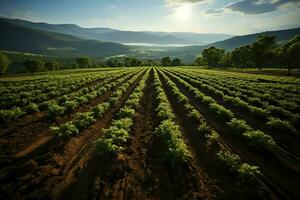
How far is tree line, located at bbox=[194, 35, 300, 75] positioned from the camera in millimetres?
52894

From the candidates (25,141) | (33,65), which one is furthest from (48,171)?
(33,65)

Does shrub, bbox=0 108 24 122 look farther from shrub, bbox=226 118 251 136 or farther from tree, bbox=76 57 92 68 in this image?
tree, bbox=76 57 92 68

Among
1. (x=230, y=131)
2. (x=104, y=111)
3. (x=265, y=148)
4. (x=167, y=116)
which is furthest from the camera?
(x=104, y=111)

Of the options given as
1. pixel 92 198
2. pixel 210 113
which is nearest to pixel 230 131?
pixel 210 113

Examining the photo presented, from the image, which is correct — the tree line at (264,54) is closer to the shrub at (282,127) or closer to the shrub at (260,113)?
the shrub at (260,113)

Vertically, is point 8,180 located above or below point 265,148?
below

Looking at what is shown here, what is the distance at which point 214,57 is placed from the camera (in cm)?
10875

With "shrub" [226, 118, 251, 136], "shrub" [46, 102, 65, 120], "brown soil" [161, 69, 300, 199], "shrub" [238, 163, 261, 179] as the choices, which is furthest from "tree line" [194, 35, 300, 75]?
"shrub" [46, 102, 65, 120]

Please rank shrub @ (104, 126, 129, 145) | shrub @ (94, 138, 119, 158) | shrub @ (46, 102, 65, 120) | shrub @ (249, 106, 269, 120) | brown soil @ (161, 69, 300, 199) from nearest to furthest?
brown soil @ (161, 69, 300, 199) < shrub @ (94, 138, 119, 158) < shrub @ (104, 126, 129, 145) < shrub @ (46, 102, 65, 120) < shrub @ (249, 106, 269, 120)

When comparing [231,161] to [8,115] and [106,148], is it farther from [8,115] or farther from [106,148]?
[8,115]

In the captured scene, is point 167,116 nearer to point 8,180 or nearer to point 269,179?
point 269,179

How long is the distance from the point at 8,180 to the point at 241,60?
101 metres

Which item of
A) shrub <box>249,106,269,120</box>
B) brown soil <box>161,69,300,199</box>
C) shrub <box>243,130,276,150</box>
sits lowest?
brown soil <box>161,69,300,199</box>

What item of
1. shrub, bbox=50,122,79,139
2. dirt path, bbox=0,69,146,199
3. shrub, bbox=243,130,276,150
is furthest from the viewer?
shrub, bbox=50,122,79,139
